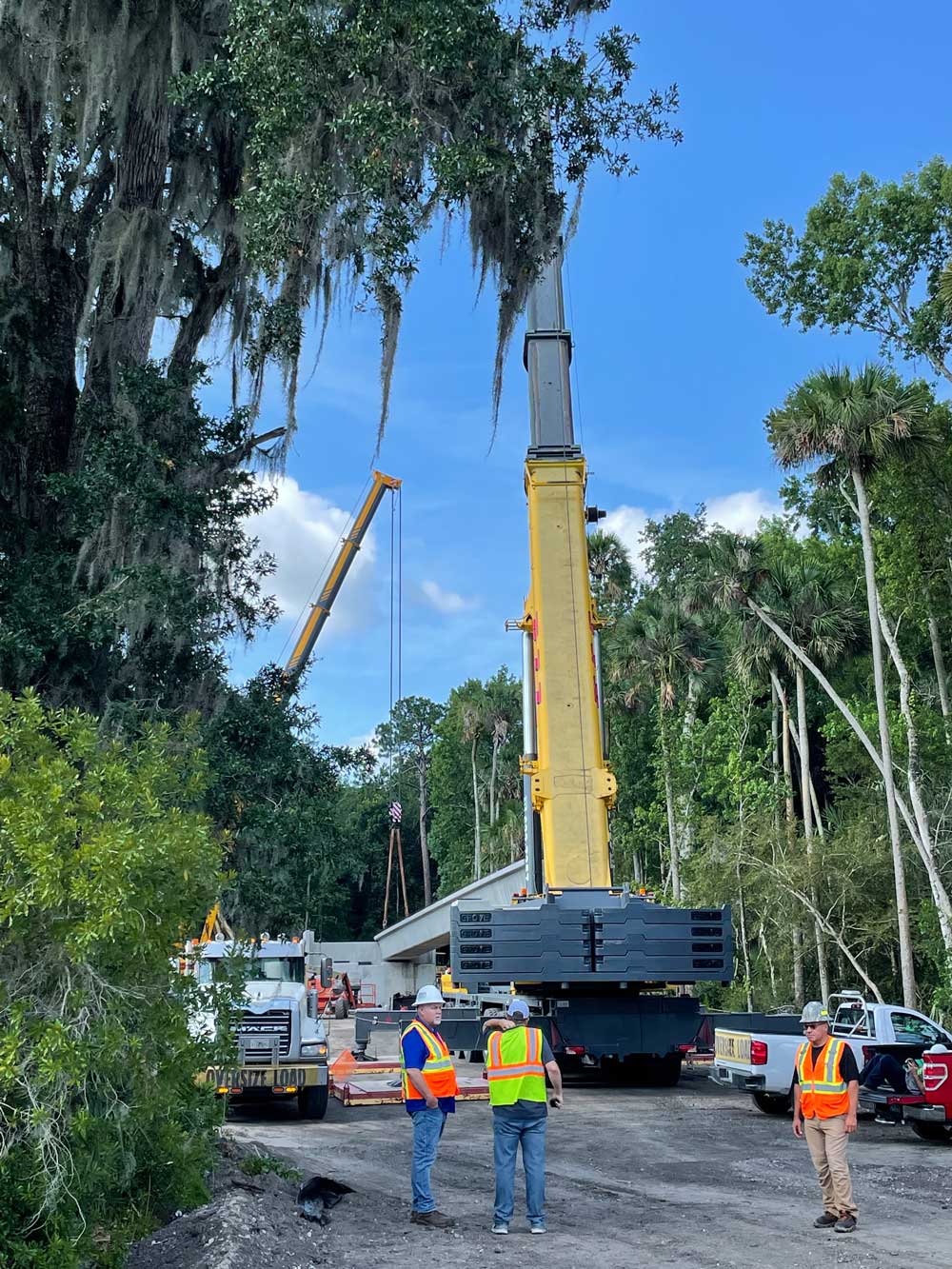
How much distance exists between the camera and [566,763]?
16000 mm

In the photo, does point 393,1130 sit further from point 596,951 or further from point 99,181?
point 99,181

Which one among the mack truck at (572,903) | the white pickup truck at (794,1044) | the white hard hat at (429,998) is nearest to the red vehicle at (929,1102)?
the white pickup truck at (794,1044)

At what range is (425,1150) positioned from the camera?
8.11 m

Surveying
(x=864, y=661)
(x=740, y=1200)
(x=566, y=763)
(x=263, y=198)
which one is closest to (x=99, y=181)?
(x=263, y=198)

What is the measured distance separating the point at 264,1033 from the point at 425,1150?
6.35 m

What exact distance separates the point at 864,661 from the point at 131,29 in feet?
92.7

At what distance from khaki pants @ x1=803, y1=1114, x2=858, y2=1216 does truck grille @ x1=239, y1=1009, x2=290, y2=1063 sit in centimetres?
744

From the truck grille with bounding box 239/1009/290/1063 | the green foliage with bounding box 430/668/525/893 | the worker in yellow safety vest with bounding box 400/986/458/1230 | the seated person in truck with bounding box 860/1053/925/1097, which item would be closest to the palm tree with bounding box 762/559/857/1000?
the seated person in truck with bounding box 860/1053/925/1097

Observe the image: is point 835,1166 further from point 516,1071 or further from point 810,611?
point 810,611

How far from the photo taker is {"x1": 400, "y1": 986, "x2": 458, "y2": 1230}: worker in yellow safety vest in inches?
317

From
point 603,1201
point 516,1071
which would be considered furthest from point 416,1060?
point 603,1201

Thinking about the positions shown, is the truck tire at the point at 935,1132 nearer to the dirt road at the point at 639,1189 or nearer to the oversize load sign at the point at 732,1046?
the dirt road at the point at 639,1189

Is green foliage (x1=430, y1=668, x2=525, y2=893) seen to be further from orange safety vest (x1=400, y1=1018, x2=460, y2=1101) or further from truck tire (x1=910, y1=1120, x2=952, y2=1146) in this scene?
orange safety vest (x1=400, y1=1018, x2=460, y2=1101)

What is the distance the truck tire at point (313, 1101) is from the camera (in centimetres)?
1430
